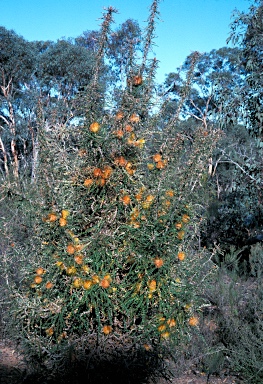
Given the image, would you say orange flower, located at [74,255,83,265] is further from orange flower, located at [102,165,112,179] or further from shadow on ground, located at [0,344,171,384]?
shadow on ground, located at [0,344,171,384]

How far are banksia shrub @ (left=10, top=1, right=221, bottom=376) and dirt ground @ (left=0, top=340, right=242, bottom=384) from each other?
0.68m

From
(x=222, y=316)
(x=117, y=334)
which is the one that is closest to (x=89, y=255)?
(x=117, y=334)

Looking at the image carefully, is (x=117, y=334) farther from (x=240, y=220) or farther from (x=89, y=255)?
(x=240, y=220)

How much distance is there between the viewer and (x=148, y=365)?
10.7 ft

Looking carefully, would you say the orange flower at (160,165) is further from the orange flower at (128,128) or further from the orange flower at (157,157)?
the orange flower at (128,128)

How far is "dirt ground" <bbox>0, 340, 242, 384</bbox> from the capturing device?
12.4ft

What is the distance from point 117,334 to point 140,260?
0.52 m

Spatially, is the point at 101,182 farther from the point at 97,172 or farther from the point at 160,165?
the point at 160,165

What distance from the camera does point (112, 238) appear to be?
9.64ft

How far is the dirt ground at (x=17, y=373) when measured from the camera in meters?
3.77

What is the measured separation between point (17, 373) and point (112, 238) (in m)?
1.53

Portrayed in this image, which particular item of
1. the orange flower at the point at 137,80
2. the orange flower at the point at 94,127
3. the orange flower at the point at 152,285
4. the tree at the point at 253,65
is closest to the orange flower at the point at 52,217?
the orange flower at the point at 94,127

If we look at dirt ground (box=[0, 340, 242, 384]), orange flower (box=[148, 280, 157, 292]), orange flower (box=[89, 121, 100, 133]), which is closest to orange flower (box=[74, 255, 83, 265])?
orange flower (box=[148, 280, 157, 292])

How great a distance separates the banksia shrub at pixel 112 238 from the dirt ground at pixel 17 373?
0.68 meters
